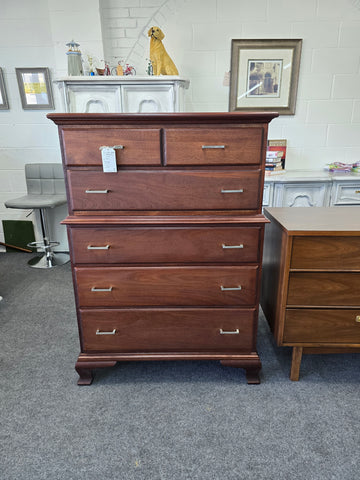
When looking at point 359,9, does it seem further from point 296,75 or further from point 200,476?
point 200,476

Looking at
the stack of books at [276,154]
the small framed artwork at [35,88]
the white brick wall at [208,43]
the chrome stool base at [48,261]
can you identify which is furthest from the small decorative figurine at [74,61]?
the stack of books at [276,154]

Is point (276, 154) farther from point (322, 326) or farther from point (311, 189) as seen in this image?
point (322, 326)

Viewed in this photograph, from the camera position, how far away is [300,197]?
2.77 metres

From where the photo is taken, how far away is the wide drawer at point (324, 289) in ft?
4.59

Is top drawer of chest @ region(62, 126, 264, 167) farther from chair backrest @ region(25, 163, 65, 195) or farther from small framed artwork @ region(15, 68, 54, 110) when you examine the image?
small framed artwork @ region(15, 68, 54, 110)

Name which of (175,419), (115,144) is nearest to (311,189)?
(115,144)

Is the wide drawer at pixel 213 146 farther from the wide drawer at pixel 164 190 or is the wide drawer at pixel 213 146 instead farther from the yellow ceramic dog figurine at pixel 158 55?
the yellow ceramic dog figurine at pixel 158 55

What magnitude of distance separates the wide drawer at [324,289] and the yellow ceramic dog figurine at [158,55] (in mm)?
2009

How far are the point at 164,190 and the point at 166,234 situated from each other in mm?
189

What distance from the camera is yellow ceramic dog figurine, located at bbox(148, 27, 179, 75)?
248 cm

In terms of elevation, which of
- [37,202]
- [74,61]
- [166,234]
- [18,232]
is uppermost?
[74,61]

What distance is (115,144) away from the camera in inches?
50.1

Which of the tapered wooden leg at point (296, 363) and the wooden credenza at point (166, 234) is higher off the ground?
the wooden credenza at point (166, 234)

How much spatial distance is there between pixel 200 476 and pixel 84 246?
0.99 meters
